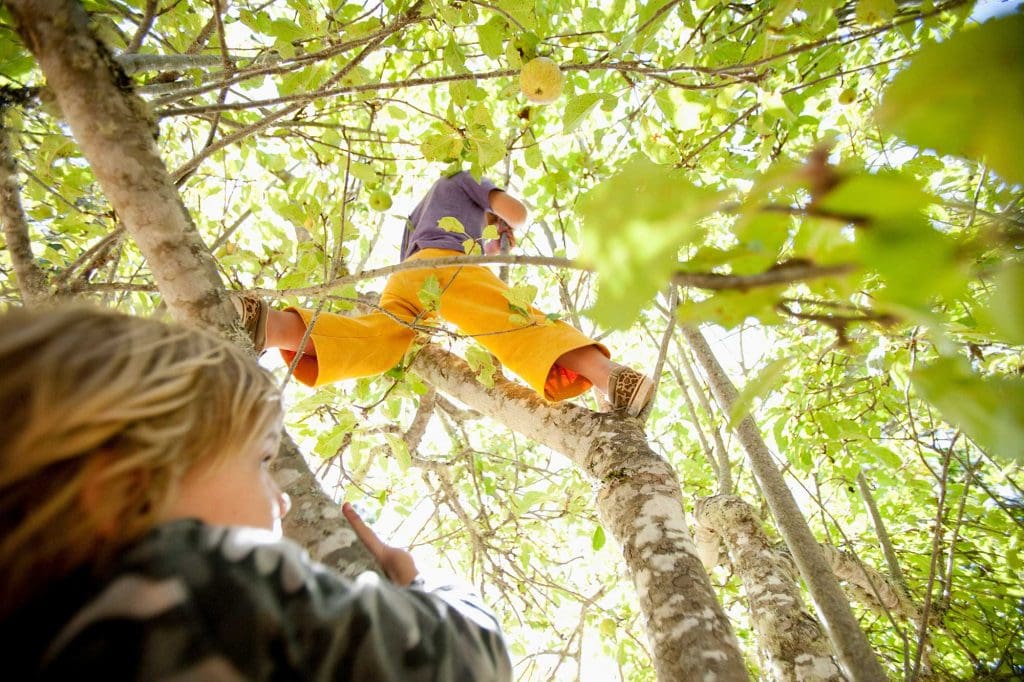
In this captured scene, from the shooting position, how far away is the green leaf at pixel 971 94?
29 cm

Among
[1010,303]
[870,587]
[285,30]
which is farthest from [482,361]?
[870,587]

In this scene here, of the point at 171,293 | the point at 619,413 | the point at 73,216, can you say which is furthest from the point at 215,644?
the point at 73,216

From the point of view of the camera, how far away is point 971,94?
297 mm

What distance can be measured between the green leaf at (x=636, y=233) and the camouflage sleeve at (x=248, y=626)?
538mm

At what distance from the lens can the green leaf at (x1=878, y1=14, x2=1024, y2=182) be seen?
0.95 feet

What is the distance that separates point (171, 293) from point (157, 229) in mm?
119

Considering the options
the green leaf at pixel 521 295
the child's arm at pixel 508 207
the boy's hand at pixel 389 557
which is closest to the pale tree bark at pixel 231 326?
the boy's hand at pixel 389 557

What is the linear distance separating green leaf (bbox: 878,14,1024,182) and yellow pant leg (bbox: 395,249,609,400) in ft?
5.07

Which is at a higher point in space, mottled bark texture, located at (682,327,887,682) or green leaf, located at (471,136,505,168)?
green leaf, located at (471,136,505,168)

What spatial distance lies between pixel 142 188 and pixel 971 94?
1.09m

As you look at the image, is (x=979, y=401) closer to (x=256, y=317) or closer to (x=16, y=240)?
(x=256, y=317)

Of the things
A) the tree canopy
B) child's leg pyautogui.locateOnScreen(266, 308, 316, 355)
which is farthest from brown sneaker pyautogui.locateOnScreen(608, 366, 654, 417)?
child's leg pyautogui.locateOnScreen(266, 308, 316, 355)

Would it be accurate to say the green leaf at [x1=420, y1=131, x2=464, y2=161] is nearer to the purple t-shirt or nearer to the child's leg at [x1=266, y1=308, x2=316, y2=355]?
the child's leg at [x1=266, y1=308, x2=316, y2=355]

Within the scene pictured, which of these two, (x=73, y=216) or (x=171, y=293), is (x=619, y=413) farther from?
(x=73, y=216)
